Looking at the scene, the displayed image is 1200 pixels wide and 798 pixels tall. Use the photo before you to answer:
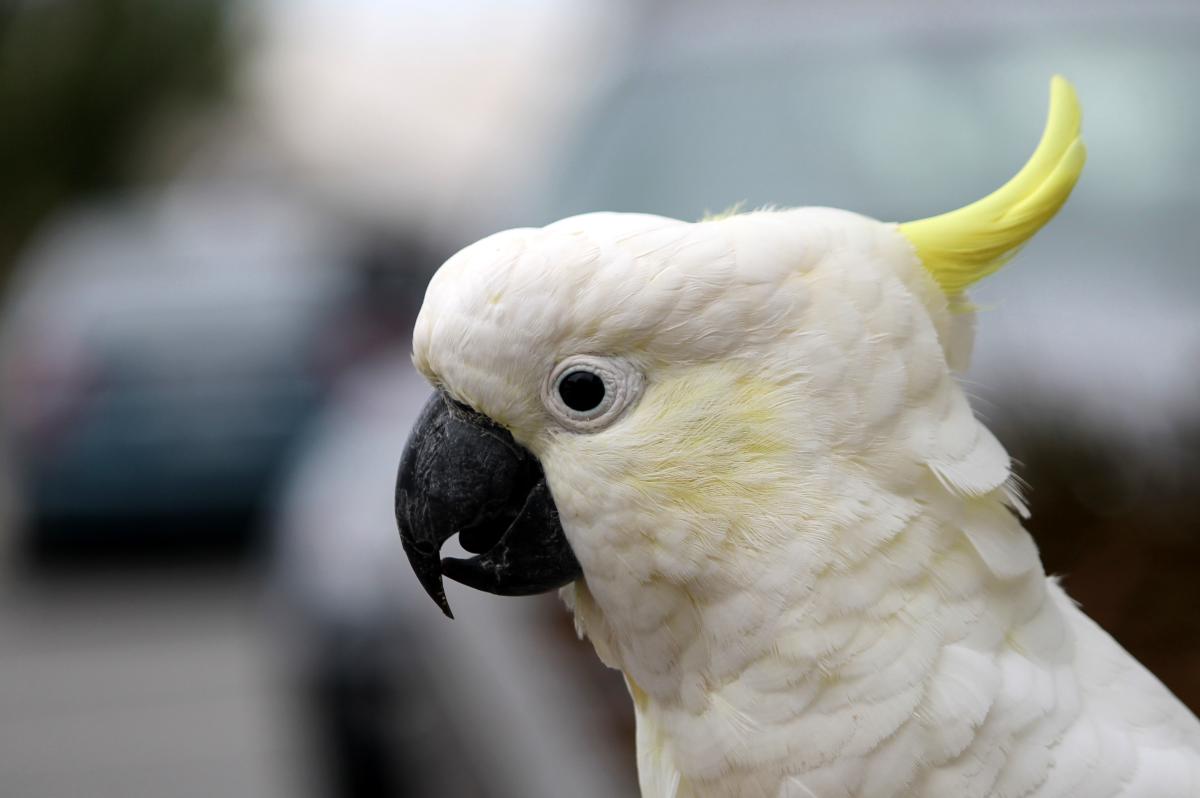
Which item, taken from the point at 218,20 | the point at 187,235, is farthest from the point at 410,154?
the point at 187,235

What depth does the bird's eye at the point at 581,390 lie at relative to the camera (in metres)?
1.12

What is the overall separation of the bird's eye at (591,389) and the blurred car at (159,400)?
5.47 metres

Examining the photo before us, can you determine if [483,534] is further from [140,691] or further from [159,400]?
[159,400]

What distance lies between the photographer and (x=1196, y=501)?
2.20 metres

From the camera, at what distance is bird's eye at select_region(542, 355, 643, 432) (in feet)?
3.68

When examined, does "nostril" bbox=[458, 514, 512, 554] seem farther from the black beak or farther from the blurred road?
the blurred road

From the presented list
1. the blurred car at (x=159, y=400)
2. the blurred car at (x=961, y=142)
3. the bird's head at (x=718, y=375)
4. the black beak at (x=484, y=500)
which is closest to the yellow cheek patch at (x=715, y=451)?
the bird's head at (x=718, y=375)

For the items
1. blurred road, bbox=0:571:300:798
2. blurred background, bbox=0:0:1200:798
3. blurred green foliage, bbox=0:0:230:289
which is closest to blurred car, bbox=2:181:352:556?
blurred background, bbox=0:0:1200:798

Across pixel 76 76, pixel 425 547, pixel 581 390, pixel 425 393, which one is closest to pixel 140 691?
pixel 425 393

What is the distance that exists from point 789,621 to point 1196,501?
1.40 metres

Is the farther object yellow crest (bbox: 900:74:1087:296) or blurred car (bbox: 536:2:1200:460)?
blurred car (bbox: 536:2:1200:460)

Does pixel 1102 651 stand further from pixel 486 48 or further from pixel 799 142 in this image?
pixel 486 48

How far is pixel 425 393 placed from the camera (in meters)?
3.87

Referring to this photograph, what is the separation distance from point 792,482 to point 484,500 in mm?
294
